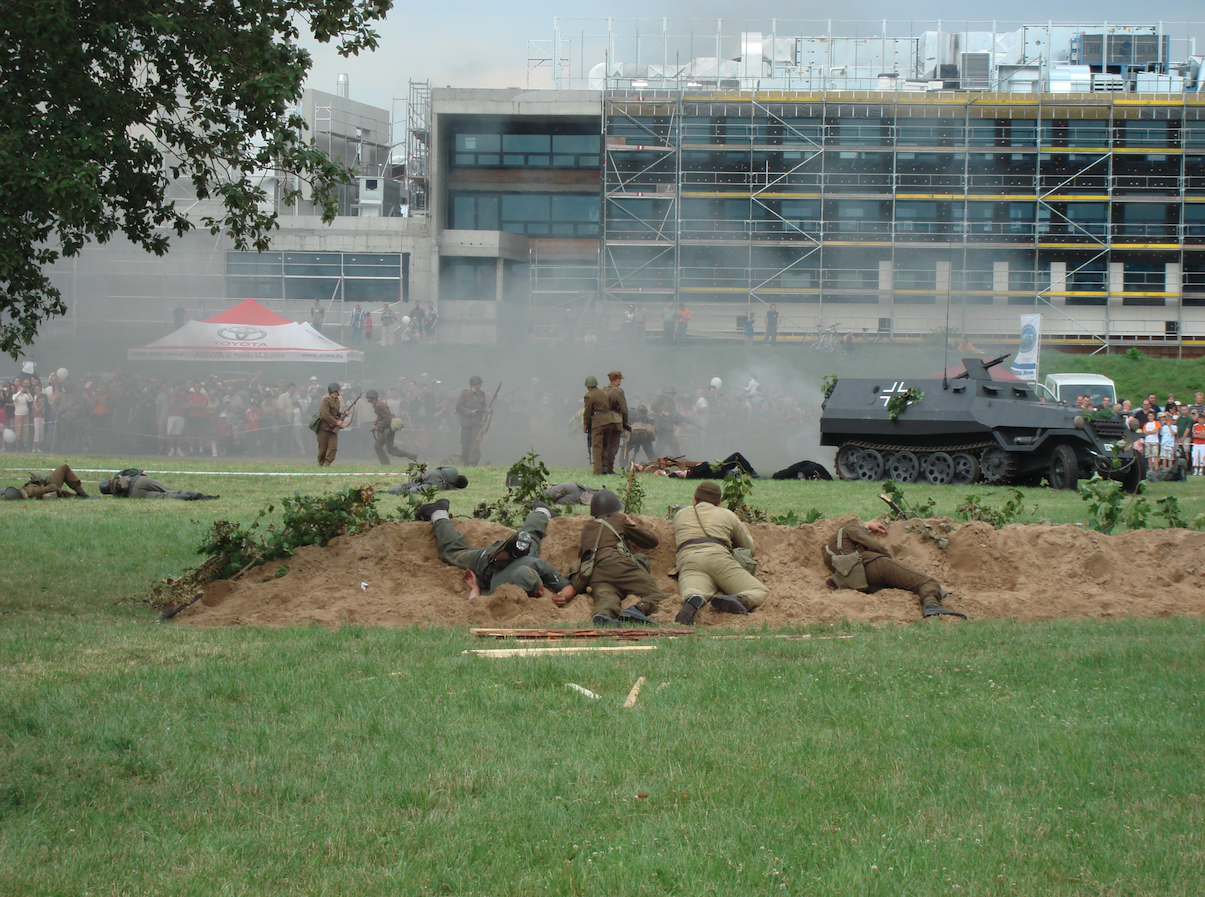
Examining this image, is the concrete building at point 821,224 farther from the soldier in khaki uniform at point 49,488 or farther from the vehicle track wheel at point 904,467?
the soldier in khaki uniform at point 49,488

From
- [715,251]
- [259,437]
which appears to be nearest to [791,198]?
[715,251]

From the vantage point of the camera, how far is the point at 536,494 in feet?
39.2

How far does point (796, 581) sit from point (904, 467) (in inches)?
559

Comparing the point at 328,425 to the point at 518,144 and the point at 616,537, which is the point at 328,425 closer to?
the point at 616,537

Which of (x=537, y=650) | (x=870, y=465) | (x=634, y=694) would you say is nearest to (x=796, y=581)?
(x=537, y=650)

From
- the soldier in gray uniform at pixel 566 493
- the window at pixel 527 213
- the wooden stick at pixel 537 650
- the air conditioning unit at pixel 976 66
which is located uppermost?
the air conditioning unit at pixel 976 66

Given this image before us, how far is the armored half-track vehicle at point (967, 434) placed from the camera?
21859 mm

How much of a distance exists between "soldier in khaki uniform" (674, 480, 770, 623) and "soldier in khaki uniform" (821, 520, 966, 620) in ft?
2.52

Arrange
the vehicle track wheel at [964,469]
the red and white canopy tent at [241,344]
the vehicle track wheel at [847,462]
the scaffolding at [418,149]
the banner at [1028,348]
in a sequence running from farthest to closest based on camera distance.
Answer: the scaffolding at [418,149] → the banner at [1028,348] → the red and white canopy tent at [241,344] → the vehicle track wheel at [847,462] → the vehicle track wheel at [964,469]

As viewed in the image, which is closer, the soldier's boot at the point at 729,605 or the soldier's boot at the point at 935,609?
the soldier's boot at the point at 935,609

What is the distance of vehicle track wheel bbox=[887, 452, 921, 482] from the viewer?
23.9m

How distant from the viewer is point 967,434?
76.1ft

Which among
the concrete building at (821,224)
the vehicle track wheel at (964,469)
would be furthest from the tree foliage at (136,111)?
the concrete building at (821,224)

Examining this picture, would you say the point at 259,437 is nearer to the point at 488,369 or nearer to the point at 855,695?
the point at 488,369
